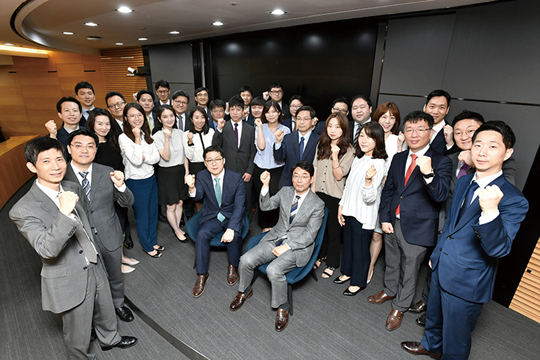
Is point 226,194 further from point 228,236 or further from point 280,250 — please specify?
point 280,250

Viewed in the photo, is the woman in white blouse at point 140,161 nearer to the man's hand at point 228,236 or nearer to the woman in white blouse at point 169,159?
the woman in white blouse at point 169,159

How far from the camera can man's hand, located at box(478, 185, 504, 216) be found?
162 centimetres

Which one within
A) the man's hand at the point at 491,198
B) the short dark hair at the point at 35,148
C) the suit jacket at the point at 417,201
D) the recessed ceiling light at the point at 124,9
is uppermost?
the recessed ceiling light at the point at 124,9

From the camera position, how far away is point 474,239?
6.33 feet

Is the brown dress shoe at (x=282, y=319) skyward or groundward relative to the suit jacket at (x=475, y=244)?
groundward

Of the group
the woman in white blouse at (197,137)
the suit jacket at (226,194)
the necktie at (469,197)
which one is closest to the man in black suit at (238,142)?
the woman in white blouse at (197,137)

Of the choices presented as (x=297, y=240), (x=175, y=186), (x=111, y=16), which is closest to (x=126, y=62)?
(x=111, y=16)

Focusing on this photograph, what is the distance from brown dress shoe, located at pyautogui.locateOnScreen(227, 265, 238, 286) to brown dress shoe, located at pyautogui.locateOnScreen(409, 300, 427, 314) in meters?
1.93

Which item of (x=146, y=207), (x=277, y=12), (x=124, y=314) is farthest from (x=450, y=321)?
(x=277, y=12)

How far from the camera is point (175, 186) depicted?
388 centimetres

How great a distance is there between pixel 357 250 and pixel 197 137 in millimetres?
2497

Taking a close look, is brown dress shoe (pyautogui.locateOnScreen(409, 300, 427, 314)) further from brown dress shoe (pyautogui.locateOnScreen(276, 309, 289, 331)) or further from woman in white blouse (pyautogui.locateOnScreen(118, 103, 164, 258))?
woman in white blouse (pyautogui.locateOnScreen(118, 103, 164, 258))

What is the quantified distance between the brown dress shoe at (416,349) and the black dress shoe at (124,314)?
8.61 ft

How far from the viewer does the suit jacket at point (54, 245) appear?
174 centimetres
